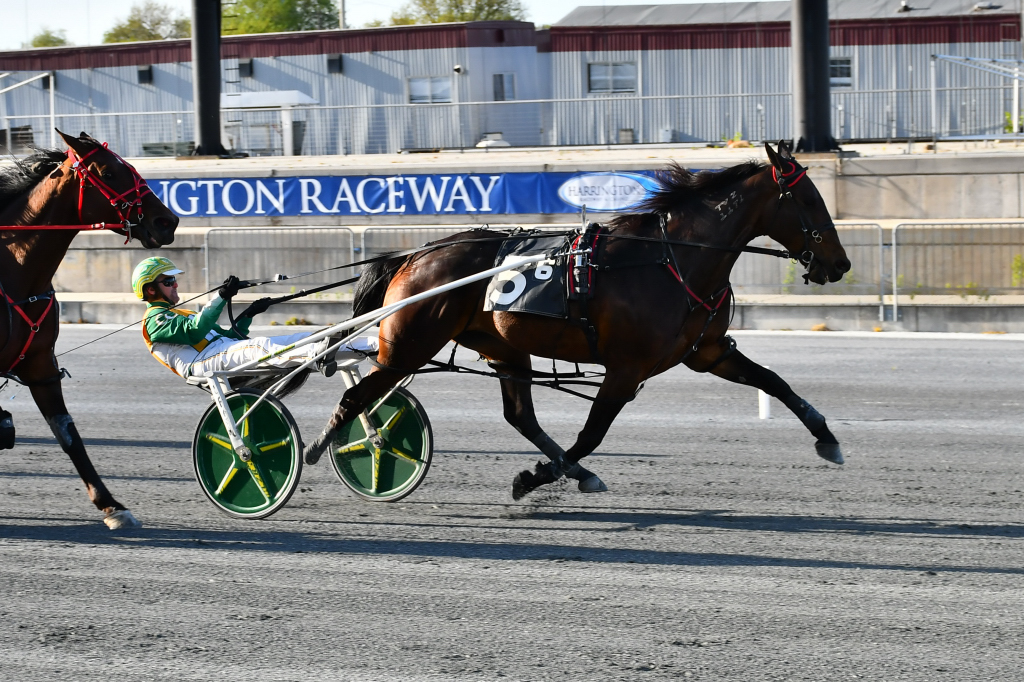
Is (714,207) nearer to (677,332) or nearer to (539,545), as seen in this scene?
(677,332)

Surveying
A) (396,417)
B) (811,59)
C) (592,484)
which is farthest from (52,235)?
(811,59)

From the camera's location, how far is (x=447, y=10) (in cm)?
5362

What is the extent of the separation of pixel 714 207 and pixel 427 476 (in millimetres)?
2444

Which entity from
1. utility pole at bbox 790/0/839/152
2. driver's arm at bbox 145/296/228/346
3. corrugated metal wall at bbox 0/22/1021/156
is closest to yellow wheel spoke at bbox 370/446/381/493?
driver's arm at bbox 145/296/228/346

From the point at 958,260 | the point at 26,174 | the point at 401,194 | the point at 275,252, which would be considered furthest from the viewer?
the point at 401,194

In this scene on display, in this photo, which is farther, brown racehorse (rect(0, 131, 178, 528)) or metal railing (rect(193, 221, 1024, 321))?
metal railing (rect(193, 221, 1024, 321))

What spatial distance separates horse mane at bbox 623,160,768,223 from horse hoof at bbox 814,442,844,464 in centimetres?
158

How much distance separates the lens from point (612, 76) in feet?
95.0

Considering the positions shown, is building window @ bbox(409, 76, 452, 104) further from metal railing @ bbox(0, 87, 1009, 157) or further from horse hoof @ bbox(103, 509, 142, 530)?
horse hoof @ bbox(103, 509, 142, 530)

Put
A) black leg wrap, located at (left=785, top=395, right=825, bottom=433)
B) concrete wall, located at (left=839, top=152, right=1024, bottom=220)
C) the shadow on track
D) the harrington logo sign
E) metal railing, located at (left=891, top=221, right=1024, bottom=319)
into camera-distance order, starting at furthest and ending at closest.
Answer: concrete wall, located at (left=839, top=152, right=1024, bottom=220) < the harrington logo sign < metal railing, located at (left=891, top=221, right=1024, bottom=319) < black leg wrap, located at (left=785, top=395, right=825, bottom=433) < the shadow on track

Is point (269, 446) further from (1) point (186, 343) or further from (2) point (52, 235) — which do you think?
(2) point (52, 235)

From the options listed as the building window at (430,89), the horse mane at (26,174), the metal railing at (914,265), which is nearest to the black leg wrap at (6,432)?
the horse mane at (26,174)

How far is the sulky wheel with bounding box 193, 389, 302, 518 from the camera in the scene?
6.11 m

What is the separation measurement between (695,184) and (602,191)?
38.5 ft
